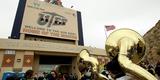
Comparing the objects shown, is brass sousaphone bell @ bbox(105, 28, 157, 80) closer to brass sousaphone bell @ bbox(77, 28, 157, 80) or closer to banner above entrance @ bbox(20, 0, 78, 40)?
brass sousaphone bell @ bbox(77, 28, 157, 80)

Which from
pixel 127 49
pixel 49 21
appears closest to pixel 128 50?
pixel 127 49

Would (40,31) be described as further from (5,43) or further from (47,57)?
(5,43)

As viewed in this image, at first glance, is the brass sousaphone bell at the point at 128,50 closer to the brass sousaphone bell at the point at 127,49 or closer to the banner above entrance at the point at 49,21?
the brass sousaphone bell at the point at 127,49

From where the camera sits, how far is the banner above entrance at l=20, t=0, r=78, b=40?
733 inches

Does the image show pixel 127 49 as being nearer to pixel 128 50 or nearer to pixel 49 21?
pixel 128 50

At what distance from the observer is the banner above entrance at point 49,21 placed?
61.1ft

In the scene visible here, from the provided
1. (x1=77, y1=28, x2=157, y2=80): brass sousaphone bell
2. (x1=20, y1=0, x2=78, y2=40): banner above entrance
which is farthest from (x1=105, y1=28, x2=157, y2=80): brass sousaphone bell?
(x1=20, y1=0, x2=78, y2=40): banner above entrance

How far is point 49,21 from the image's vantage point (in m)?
20.5

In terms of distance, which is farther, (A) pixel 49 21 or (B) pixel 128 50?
(A) pixel 49 21

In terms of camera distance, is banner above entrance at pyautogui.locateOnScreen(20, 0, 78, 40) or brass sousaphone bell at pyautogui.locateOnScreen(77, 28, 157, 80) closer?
brass sousaphone bell at pyautogui.locateOnScreen(77, 28, 157, 80)

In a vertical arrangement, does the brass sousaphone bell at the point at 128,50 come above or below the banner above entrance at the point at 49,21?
below

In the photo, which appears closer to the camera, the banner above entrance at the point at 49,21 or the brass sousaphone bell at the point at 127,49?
the brass sousaphone bell at the point at 127,49

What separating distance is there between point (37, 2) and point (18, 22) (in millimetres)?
2775

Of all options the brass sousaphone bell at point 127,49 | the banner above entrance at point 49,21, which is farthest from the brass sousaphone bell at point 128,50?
the banner above entrance at point 49,21
